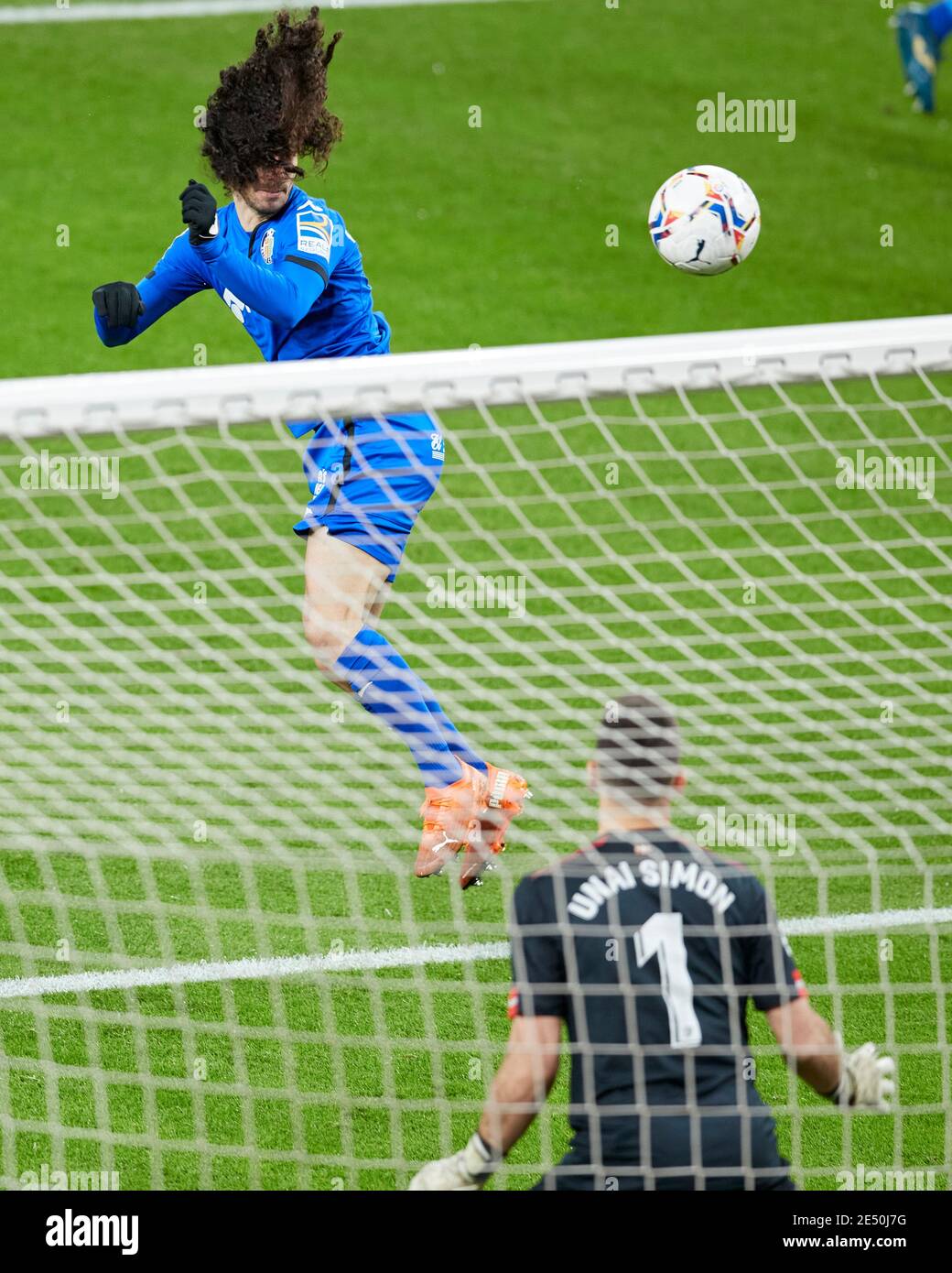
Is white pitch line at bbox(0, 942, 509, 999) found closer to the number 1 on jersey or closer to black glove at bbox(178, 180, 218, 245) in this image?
the number 1 on jersey

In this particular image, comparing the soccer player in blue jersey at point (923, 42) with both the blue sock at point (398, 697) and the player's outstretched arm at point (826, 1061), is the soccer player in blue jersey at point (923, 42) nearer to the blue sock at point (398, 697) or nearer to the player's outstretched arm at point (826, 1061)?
the blue sock at point (398, 697)

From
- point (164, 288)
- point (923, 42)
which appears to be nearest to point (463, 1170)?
point (164, 288)

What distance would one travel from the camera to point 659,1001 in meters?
3.58

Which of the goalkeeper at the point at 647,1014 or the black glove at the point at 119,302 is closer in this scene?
the goalkeeper at the point at 647,1014

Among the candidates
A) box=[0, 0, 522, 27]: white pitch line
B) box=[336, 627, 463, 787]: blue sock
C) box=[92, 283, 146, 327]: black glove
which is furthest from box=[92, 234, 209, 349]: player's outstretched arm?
box=[0, 0, 522, 27]: white pitch line

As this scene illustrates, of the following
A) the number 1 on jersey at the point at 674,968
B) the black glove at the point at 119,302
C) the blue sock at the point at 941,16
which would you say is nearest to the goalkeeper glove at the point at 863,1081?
the number 1 on jersey at the point at 674,968

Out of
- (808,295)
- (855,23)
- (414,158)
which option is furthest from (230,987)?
(855,23)

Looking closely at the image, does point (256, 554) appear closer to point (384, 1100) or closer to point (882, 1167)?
point (384, 1100)

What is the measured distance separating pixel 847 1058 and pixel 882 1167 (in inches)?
37.0

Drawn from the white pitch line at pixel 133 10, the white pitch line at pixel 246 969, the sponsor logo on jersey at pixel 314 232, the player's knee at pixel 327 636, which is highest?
the white pitch line at pixel 133 10

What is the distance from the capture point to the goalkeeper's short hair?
12.0 ft

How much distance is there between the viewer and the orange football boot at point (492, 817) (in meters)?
5.64

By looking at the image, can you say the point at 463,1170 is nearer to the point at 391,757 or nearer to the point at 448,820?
the point at 448,820

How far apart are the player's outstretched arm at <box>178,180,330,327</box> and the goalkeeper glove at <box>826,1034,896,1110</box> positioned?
2702 millimetres
